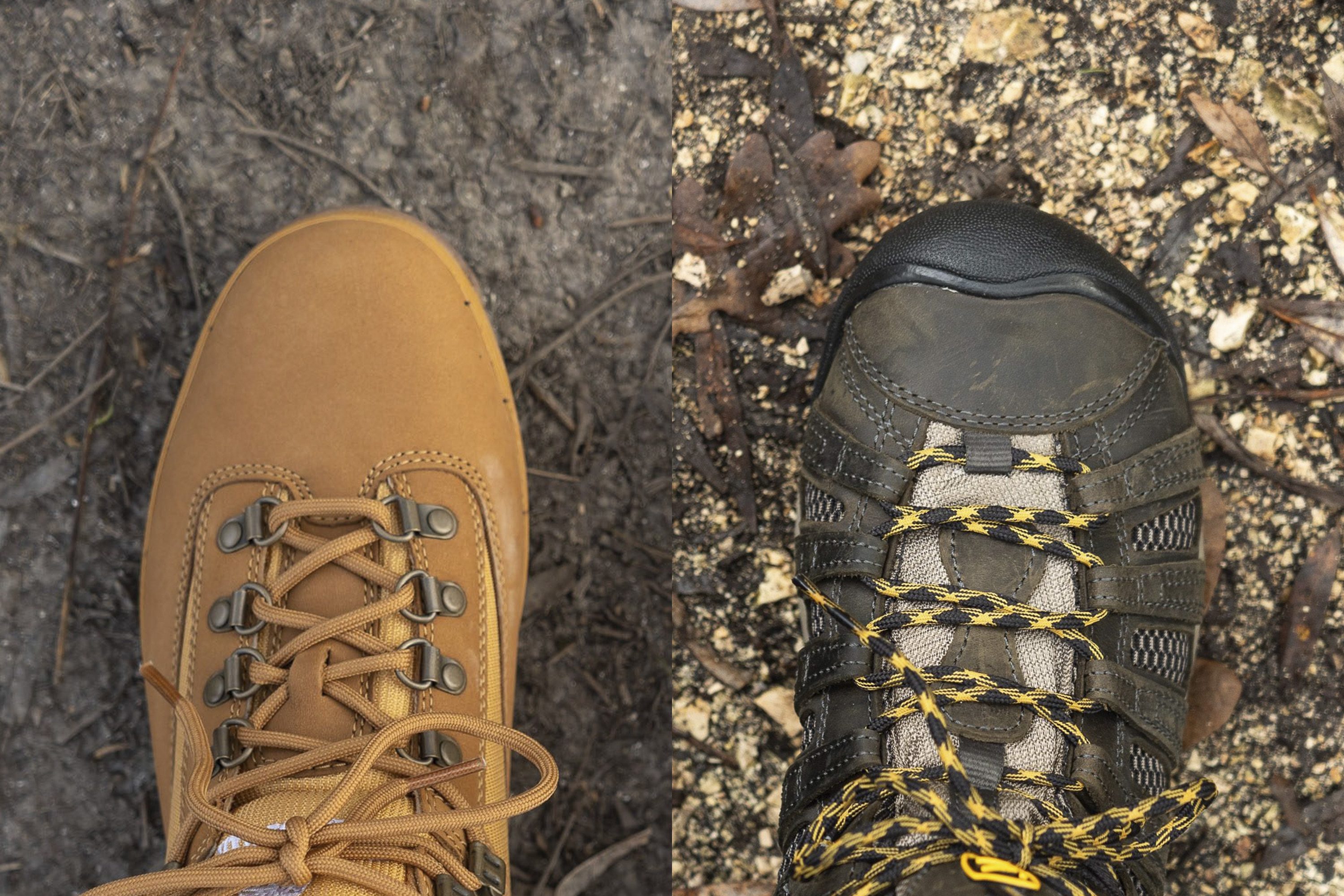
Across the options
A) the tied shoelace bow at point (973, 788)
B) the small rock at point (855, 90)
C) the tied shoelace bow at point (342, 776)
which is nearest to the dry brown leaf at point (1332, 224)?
the tied shoelace bow at point (973, 788)

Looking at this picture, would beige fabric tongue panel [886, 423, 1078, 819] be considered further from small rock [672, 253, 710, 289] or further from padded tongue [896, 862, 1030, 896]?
small rock [672, 253, 710, 289]

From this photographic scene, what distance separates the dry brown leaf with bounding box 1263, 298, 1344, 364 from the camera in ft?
5.18

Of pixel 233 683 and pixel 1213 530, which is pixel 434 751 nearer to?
pixel 233 683

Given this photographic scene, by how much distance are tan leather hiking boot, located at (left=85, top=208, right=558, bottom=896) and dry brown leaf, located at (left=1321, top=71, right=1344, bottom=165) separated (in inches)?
54.5

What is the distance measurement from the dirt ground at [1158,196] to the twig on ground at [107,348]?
82 cm

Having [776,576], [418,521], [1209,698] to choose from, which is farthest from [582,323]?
[1209,698]

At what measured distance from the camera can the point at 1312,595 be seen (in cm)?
160

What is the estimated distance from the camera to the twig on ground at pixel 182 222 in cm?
162

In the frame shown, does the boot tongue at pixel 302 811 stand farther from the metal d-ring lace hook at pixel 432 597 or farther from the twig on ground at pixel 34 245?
the twig on ground at pixel 34 245

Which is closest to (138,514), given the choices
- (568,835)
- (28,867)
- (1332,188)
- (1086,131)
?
(28,867)

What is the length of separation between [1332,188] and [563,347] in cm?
127

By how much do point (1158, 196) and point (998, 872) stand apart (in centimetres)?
108

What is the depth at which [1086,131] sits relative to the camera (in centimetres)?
158

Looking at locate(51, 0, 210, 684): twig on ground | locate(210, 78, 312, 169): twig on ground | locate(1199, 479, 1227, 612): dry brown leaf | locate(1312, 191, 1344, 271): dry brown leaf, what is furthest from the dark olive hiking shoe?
locate(51, 0, 210, 684): twig on ground
